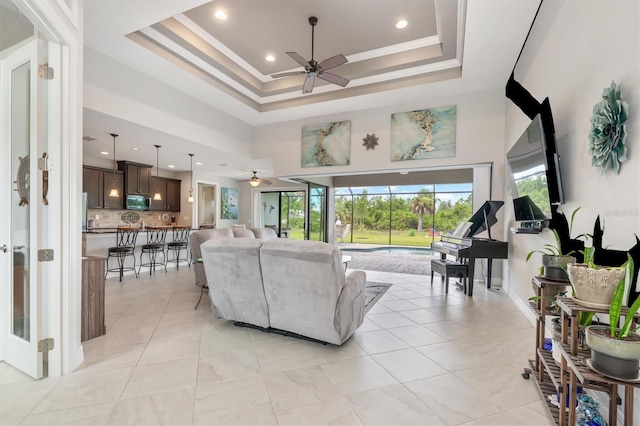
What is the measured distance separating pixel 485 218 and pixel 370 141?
244 centimetres

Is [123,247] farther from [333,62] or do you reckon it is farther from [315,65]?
[333,62]

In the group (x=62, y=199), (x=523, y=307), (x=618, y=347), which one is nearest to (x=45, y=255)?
(x=62, y=199)

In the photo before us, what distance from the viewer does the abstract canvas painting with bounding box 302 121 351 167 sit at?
584 cm

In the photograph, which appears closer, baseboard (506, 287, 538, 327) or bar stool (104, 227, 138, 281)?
baseboard (506, 287, 538, 327)

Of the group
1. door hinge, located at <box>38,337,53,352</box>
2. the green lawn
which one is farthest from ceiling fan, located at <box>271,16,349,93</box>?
the green lawn

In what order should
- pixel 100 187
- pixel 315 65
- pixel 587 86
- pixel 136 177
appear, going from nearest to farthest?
pixel 587 86 < pixel 315 65 < pixel 100 187 < pixel 136 177

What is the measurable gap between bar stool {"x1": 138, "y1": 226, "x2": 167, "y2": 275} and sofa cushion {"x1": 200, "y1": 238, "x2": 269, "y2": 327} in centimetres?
370

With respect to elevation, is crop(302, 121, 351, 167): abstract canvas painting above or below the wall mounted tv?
above

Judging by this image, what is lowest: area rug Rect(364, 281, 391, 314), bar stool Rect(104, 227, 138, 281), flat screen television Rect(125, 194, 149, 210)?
area rug Rect(364, 281, 391, 314)

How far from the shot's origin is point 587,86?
203cm

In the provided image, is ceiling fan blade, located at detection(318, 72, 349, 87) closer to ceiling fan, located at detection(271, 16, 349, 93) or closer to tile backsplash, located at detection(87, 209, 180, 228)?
ceiling fan, located at detection(271, 16, 349, 93)

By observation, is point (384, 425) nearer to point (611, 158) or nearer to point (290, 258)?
point (290, 258)

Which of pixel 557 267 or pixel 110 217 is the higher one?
pixel 110 217

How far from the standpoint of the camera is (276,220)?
10.6 m
